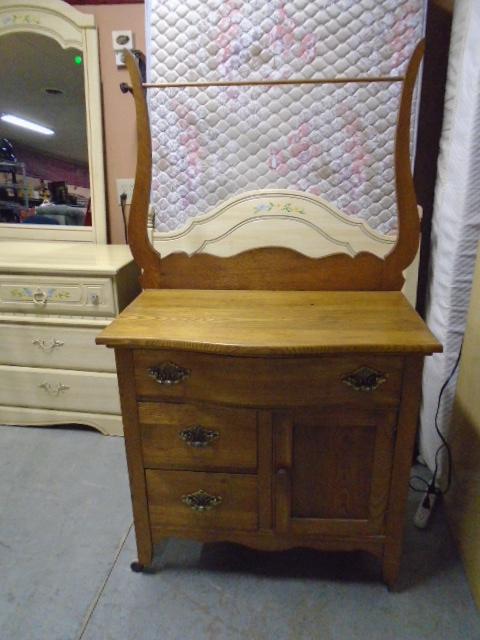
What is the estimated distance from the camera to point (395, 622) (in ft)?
3.79

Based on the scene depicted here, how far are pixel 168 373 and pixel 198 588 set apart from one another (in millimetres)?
635

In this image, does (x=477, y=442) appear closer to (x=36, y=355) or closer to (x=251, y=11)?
(x=251, y=11)

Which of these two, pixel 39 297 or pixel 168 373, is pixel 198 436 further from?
pixel 39 297

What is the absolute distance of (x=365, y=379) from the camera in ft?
3.45

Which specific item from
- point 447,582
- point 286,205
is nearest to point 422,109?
point 286,205

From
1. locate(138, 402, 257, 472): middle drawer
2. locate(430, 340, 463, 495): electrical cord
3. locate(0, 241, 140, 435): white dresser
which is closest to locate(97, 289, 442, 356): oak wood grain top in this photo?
locate(138, 402, 257, 472): middle drawer

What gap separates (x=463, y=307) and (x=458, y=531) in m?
0.67

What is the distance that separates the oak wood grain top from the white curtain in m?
0.24

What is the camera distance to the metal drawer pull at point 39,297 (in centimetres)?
175

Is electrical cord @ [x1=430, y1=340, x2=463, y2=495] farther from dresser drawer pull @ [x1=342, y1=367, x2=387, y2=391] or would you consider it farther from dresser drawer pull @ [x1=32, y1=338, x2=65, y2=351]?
dresser drawer pull @ [x1=32, y1=338, x2=65, y2=351]

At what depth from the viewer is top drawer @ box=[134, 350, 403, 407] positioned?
1043 mm

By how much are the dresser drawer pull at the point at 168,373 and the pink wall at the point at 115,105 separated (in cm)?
116

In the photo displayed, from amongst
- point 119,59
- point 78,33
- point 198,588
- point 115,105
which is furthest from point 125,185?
point 198,588

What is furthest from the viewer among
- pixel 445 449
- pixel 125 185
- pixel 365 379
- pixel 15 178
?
pixel 15 178
